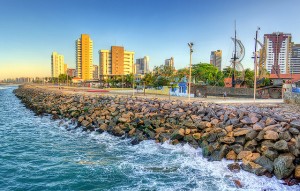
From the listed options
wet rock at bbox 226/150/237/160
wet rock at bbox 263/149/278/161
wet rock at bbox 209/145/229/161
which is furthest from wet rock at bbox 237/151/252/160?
wet rock at bbox 263/149/278/161

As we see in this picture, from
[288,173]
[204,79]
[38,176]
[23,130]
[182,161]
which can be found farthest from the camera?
[204,79]

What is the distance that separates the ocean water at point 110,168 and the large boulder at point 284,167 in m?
0.34

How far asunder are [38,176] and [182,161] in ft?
22.7

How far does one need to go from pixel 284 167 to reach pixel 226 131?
429 cm

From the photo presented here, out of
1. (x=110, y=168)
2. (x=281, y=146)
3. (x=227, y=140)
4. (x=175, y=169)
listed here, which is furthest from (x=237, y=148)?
(x=110, y=168)

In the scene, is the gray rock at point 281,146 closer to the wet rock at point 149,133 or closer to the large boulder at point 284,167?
the large boulder at point 284,167

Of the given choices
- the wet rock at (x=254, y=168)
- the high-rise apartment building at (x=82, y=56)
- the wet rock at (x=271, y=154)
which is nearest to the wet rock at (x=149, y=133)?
the wet rock at (x=254, y=168)

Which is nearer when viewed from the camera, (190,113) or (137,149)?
(137,149)

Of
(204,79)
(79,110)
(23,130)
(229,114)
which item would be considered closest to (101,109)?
(79,110)

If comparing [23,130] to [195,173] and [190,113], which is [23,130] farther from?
[195,173]

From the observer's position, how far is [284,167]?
33.1 feet

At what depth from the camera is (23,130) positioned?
74.4ft

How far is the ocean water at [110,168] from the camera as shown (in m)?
10.3

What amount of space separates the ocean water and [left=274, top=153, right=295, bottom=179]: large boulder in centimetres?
34
